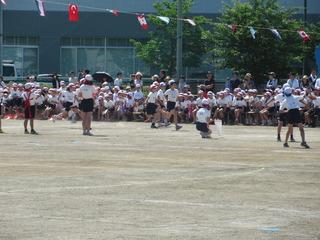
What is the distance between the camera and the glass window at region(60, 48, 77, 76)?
69312 millimetres

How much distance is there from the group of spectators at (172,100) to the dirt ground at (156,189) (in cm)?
759

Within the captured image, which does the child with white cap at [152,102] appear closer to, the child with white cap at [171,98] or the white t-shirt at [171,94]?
the child with white cap at [171,98]

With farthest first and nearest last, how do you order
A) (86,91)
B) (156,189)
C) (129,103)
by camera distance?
(129,103) → (86,91) → (156,189)

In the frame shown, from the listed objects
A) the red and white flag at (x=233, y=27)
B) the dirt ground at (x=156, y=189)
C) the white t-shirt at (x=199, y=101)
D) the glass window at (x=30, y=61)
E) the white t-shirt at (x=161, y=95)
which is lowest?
the dirt ground at (x=156, y=189)

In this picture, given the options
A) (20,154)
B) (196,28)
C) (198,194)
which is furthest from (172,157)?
(196,28)

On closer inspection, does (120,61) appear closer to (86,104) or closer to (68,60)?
(68,60)

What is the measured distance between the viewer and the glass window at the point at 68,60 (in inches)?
2729

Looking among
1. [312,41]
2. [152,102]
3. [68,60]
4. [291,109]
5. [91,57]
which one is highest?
[312,41]

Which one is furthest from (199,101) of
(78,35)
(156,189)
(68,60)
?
(68,60)

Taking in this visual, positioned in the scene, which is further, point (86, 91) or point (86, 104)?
point (86, 91)

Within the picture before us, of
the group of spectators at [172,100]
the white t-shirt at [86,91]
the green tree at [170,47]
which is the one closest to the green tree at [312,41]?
the green tree at [170,47]

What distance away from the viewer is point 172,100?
123 ft

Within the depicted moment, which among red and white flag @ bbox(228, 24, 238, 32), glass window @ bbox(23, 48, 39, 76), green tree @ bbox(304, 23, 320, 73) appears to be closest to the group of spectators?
red and white flag @ bbox(228, 24, 238, 32)

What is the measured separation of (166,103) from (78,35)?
31702mm
